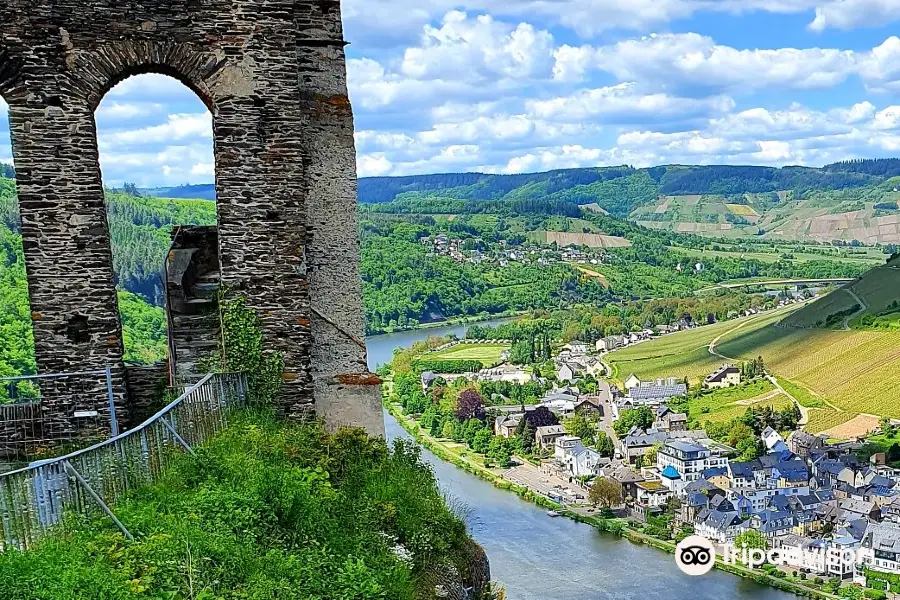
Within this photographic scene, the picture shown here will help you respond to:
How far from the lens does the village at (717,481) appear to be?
38.2 meters

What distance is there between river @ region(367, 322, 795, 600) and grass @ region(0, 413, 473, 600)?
2018 centimetres

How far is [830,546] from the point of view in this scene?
122ft

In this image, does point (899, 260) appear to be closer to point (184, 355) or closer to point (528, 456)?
point (528, 456)

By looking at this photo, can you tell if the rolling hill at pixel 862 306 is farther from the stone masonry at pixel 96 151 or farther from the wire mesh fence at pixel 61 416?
the wire mesh fence at pixel 61 416

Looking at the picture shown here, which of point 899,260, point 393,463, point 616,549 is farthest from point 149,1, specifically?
point 899,260

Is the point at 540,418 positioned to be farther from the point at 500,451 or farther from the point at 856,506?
the point at 856,506

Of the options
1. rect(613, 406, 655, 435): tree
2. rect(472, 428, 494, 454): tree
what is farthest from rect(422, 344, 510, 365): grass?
rect(472, 428, 494, 454): tree

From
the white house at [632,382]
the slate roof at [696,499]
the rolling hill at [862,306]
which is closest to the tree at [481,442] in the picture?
the slate roof at [696,499]

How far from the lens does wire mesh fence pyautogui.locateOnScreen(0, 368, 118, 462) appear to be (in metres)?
7.92

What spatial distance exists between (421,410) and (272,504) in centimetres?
5725

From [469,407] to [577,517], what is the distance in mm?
19916

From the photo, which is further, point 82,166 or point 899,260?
point 899,260

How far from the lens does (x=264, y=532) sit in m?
5.53

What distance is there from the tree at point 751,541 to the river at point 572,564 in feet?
8.86
